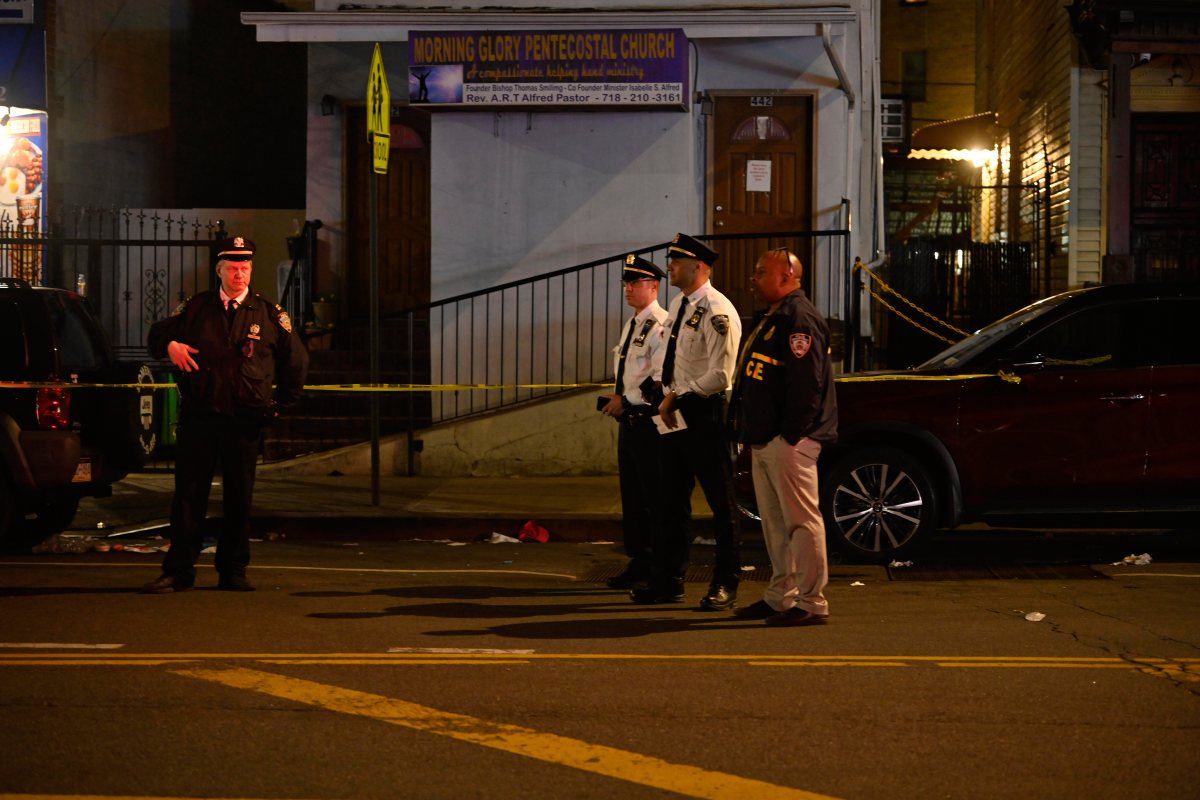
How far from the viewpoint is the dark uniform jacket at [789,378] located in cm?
729

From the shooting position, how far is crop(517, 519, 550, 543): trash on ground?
438 inches

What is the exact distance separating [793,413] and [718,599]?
1165mm

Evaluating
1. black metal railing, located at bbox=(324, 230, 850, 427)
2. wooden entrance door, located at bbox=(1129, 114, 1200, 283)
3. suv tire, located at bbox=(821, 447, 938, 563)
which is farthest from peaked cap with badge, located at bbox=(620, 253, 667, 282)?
wooden entrance door, located at bbox=(1129, 114, 1200, 283)

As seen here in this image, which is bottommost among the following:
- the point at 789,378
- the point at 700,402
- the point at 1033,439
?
the point at 1033,439

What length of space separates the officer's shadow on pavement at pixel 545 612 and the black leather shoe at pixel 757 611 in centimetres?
5

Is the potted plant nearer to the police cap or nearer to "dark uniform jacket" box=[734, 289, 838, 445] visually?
the police cap

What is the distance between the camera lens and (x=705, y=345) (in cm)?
781

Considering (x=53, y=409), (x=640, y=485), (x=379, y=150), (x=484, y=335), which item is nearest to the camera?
(x=640, y=485)

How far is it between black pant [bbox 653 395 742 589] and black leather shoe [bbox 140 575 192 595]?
256cm

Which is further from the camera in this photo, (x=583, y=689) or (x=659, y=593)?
(x=659, y=593)

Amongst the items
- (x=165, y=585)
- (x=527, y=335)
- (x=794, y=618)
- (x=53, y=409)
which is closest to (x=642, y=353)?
(x=794, y=618)

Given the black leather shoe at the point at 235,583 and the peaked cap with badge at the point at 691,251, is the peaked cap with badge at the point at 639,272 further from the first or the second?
the black leather shoe at the point at 235,583

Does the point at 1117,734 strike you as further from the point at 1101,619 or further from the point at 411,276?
the point at 411,276

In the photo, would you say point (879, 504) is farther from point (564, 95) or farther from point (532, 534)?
point (564, 95)
